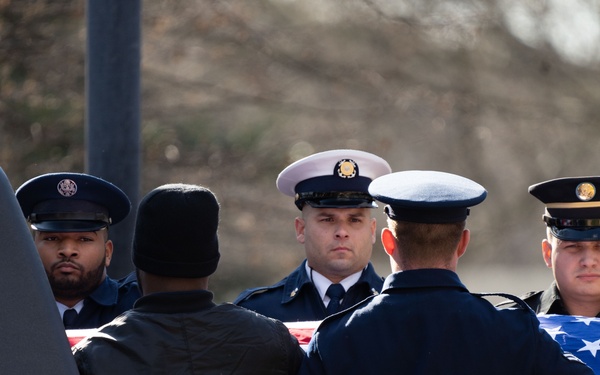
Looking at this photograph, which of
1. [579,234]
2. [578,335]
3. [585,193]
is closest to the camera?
[578,335]

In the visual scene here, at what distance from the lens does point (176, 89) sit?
40.5 ft

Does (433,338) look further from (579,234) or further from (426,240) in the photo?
(579,234)

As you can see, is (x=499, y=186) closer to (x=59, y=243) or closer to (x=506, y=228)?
Answer: (x=506, y=228)

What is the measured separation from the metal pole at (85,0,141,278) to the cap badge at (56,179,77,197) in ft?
1.62

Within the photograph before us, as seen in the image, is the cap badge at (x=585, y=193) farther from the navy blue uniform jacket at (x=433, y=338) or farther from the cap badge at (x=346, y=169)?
the navy blue uniform jacket at (x=433, y=338)

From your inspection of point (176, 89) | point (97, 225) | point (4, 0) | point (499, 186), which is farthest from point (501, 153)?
point (97, 225)

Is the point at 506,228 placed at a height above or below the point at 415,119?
below

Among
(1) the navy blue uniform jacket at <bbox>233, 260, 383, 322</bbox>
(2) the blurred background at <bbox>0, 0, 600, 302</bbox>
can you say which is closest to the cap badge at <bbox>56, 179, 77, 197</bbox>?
(1) the navy blue uniform jacket at <bbox>233, 260, 383, 322</bbox>

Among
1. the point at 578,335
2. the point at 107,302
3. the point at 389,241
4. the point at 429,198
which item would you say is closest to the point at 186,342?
the point at 389,241

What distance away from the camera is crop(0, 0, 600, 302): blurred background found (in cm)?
1251

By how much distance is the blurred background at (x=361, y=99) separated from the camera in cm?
1251

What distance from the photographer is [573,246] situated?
4.85m

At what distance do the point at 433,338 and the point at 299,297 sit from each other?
220 cm

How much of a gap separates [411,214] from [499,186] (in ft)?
32.9
